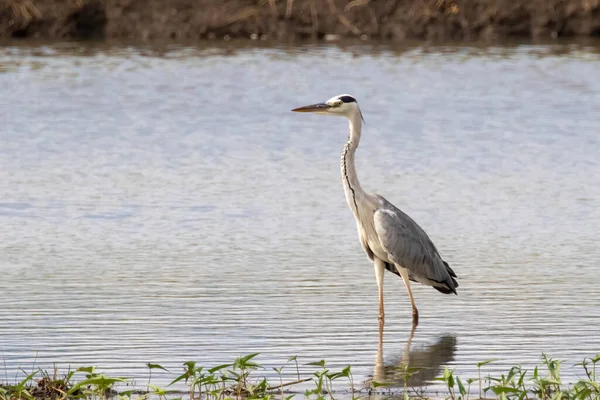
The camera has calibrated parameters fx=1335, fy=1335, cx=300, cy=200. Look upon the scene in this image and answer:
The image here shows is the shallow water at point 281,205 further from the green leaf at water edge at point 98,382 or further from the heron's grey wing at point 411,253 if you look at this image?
the green leaf at water edge at point 98,382

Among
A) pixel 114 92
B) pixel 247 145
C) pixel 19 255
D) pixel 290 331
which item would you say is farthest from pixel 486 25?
pixel 290 331

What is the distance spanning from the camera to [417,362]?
24.8 ft

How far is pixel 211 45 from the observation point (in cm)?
2558

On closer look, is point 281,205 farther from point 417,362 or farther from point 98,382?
point 98,382

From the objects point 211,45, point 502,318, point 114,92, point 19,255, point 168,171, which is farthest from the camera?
point 211,45

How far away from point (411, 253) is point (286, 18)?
17.5 meters

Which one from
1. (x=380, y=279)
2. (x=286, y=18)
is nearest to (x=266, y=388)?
(x=380, y=279)

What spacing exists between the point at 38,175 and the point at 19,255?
12.8 feet

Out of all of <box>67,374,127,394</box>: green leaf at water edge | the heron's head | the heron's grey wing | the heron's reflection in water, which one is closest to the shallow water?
the heron's reflection in water

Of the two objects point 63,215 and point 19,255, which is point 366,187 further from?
point 19,255

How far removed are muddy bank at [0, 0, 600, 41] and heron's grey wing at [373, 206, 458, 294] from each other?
56.4 feet

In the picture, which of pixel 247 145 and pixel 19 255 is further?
pixel 247 145

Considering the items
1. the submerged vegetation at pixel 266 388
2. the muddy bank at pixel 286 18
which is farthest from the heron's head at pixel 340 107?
the muddy bank at pixel 286 18

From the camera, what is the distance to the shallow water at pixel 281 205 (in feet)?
26.2
